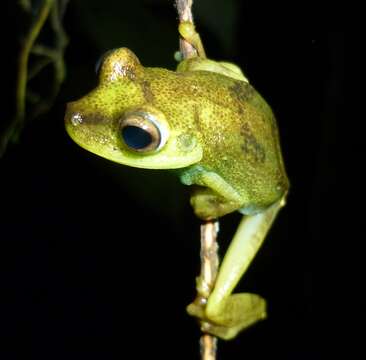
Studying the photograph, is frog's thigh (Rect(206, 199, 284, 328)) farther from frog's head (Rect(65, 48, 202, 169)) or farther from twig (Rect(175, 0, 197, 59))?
twig (Rect(175, 0, 197, 59))

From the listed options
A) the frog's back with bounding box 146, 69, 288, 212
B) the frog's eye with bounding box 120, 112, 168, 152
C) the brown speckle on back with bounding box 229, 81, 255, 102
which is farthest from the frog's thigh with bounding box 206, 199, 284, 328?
the frog's eye with bounding box 120, 112, 168, 152

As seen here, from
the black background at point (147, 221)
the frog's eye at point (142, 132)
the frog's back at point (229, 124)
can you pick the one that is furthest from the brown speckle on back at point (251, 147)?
the black background at point (147, 221)

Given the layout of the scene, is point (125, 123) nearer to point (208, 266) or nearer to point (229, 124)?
point (229, 124)

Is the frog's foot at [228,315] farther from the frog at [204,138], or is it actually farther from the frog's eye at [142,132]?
the frog's eye at [142,132]

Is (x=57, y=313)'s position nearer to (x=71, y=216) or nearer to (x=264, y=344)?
(x=71, y=216)

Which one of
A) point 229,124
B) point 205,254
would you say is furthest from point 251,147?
point 205,254

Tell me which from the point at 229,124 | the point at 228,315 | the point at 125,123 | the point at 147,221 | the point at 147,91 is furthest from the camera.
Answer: the point at 147,221
